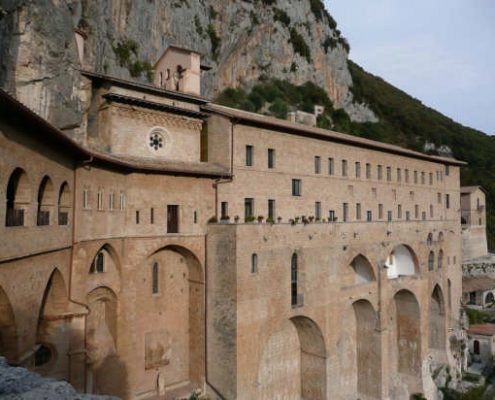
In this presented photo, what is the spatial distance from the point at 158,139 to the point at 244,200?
5389mm

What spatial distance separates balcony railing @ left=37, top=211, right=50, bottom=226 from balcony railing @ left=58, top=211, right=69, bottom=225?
0.88m

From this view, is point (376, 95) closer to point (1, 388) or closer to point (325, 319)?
point (325, 319)

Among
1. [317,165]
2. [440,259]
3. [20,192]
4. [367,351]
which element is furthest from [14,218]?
[440,259]

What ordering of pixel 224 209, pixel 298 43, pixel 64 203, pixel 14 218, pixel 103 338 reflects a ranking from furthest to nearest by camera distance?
1. pixel 298 43
2. pixel 224 209
3. pixel 103 338
4. pixel 64 203
5. pixel 14 218

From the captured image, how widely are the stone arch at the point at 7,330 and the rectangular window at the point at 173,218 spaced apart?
8810 mm

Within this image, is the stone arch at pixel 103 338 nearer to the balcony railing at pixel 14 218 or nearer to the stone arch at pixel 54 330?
the stone arch at pixel 54 330

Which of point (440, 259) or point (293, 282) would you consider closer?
point (293, 282)

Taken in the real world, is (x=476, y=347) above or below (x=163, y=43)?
below

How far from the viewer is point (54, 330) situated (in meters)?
14.1

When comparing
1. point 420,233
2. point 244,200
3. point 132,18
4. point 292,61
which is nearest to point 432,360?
point 420,233

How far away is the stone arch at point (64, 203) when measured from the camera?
1384 cm

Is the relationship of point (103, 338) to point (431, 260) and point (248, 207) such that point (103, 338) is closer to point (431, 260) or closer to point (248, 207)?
point (248, 207)

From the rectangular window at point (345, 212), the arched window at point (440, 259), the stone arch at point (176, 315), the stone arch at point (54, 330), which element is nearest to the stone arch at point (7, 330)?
the stone arch at point (54, 330)

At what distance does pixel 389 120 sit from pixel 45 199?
84.2 metres
